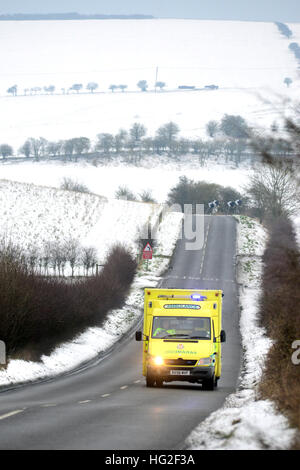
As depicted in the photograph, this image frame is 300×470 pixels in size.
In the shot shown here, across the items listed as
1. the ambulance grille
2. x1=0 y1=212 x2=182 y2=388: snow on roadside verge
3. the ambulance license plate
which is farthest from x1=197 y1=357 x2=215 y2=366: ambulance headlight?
x1=0 y1=212 x2=182 y2=388: snow on roadside verge

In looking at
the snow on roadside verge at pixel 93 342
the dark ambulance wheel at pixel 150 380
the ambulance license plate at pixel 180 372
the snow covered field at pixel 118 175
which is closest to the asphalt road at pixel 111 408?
the dark ambulance wheel at pixel 150 380

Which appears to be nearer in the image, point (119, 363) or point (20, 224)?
point (119, 363)

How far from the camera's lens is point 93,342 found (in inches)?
1645

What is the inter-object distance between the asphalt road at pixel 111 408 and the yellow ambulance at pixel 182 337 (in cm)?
55

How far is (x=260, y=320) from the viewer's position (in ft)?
151

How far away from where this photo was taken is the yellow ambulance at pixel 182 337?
23859 millimetres

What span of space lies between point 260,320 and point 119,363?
12.2 m

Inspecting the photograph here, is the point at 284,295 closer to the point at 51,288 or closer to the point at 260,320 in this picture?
the point at 51,288

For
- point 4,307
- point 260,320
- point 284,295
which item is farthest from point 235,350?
point 284,295

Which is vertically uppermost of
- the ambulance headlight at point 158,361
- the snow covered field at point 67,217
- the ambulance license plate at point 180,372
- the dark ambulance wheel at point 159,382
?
the snow covered field at point 67,217

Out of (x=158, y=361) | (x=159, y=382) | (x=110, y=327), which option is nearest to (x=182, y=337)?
(x=158, y=361)

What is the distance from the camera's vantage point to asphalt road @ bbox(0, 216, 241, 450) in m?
12.2

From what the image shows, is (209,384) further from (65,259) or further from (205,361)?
(65,259)

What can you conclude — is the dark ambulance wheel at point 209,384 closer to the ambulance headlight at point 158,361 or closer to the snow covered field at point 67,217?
the ambulance headlight at point 158,361
